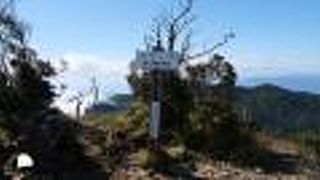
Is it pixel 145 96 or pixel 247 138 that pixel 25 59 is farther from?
pixel 247 138

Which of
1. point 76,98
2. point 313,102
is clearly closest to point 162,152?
point 76,98

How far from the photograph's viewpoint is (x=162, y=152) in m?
19.7

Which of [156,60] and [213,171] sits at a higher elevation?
[156,60]

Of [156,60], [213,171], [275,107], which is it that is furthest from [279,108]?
[156,60]

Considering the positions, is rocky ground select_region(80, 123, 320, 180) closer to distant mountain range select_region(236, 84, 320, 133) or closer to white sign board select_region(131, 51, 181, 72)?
white sign board select_region(131, 51, 181, 72)

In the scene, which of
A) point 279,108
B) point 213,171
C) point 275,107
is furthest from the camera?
point 279,108

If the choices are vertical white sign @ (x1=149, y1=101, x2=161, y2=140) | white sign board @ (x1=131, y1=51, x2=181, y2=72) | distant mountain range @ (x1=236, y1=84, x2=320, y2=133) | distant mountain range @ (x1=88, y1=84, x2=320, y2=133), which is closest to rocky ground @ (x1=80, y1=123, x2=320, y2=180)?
vertical white sign @ (x1=149, y1=101, x2=161, y2=140)

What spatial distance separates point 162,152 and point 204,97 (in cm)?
814

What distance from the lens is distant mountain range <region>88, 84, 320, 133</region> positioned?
38438 mm

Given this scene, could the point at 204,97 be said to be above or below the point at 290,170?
above

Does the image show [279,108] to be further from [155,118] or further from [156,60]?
[156,60]

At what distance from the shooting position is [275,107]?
44.3 meters

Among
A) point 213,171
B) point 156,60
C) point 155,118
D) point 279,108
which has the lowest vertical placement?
point 213,171

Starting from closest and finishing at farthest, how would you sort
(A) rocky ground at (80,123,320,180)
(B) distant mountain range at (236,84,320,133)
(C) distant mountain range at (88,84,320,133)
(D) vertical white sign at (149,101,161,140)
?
(A) rocky ground at (80,123,320,180) < (D) vertical white sign at (149,101,161,140) < (C) distant mountain range at (88,84,320,133) < (B) distant mountain range at (236,84,320,133)
